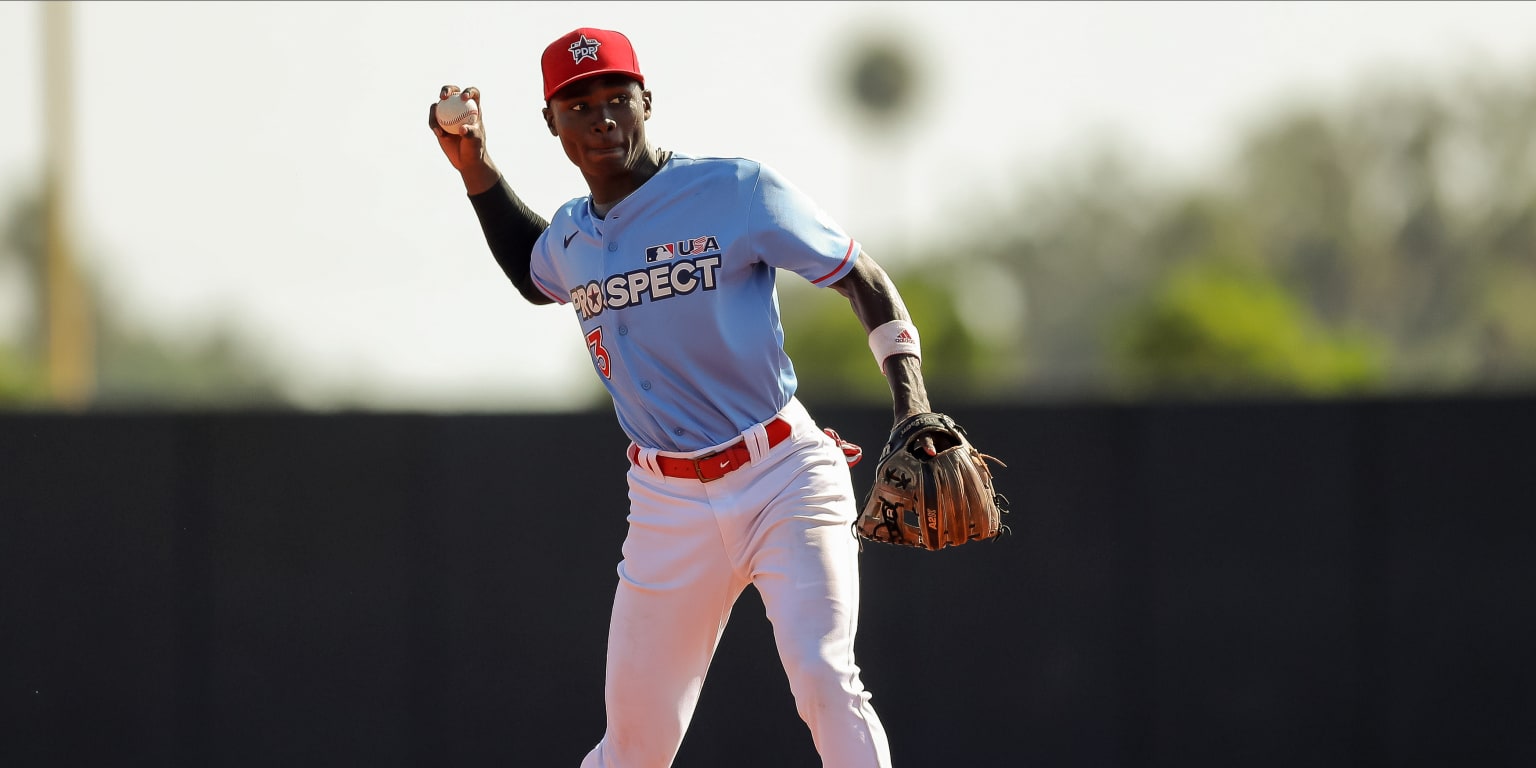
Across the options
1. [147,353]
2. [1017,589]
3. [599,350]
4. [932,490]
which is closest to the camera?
[932,490]

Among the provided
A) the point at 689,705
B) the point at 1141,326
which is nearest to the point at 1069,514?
the point at 689,705

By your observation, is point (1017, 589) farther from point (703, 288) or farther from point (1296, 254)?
point (1296, 254)

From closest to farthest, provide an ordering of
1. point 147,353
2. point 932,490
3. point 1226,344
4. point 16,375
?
point 932,490
point 1226,344
point 16,375
point 147,353

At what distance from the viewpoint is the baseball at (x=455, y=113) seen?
16.6 ft

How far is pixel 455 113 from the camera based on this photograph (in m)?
5.05

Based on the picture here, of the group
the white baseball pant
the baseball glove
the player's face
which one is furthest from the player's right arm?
the baseball glove

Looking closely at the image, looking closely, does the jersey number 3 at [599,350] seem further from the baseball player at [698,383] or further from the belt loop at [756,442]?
the belt loop at [756,442]

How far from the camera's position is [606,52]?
14.9ft

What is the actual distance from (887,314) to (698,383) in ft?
1.69

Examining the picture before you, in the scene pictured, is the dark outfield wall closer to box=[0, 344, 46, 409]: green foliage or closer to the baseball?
the baseball

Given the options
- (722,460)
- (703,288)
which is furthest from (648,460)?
(703,288)

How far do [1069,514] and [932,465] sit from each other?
2730mm

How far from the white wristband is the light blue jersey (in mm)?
185

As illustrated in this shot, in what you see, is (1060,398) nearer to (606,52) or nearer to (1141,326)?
(606,52)
